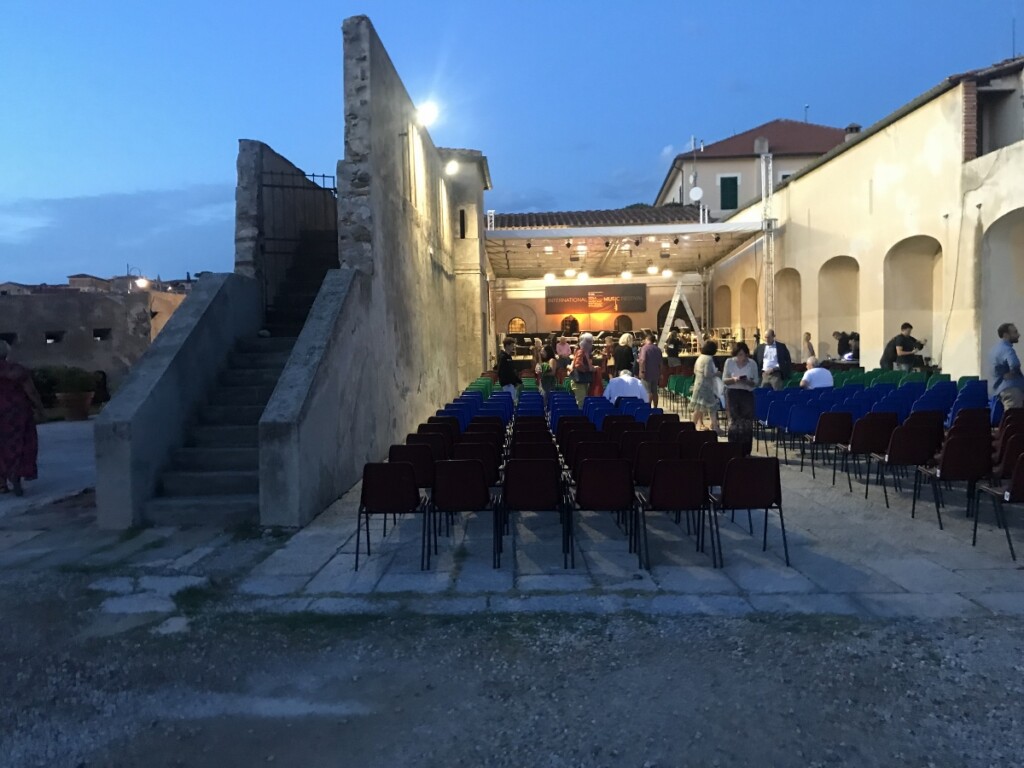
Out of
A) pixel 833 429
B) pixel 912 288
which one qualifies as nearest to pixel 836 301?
pixel 912 288

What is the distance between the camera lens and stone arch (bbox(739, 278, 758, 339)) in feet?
74.9

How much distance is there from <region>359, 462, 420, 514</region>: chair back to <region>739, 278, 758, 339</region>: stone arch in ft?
65.0

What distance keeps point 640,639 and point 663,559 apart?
1.40 meters

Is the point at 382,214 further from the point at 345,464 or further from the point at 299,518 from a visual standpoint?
the point at 299,518

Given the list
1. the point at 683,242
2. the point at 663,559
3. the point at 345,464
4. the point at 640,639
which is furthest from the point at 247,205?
the point at 683,242

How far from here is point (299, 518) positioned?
18.7 feet

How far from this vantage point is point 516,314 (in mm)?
29531

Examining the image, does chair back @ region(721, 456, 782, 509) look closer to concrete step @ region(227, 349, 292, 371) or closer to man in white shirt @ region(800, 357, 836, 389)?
concrete step @ region(227, 349, 292, 371)

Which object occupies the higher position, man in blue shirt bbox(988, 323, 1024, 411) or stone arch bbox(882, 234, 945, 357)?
stone arch bbox(882, 234, 945, 357)

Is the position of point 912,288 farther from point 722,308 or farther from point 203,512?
point 203,512

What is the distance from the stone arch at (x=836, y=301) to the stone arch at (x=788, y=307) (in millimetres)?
1374

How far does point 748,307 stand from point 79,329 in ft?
65.1

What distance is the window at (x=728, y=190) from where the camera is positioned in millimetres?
33375

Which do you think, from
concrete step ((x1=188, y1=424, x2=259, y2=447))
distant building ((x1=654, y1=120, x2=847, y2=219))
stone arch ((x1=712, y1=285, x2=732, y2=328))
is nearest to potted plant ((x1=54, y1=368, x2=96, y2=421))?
concrete step ((x1=188, y1=424, x2=259, y2=447))
